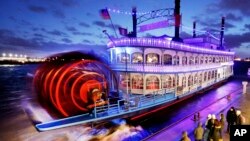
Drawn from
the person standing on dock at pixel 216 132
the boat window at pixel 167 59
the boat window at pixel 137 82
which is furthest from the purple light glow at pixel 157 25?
the person standing on dock at pixel 216 132

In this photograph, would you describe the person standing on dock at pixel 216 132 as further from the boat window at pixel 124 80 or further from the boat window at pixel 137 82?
the boat window at pixel 124 80

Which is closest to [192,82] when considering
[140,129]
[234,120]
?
[140,129]

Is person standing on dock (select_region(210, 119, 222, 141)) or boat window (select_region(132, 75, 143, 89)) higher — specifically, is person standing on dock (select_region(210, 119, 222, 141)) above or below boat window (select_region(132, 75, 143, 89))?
below

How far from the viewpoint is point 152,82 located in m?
16.5

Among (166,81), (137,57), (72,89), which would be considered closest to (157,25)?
(137,57)

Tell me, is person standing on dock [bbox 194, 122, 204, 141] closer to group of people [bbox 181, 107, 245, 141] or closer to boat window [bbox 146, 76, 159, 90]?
group of people [bbox 181, 107, 245, 141]

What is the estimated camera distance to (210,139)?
729 centimetres

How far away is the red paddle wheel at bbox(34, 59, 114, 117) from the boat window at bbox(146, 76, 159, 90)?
12.6ft

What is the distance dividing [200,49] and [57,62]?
15982mm

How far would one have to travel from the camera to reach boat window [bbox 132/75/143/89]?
643 inches

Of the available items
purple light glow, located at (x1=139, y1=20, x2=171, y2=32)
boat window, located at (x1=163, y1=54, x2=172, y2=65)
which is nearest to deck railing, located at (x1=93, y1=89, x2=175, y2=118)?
boat window, located at (x1=163, y1=54, x2=172, y2=65)

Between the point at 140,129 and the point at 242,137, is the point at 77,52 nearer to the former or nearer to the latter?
the point at 140,129

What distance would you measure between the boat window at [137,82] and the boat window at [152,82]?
0.59m

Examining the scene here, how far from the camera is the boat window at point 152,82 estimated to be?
16391 millimetres
